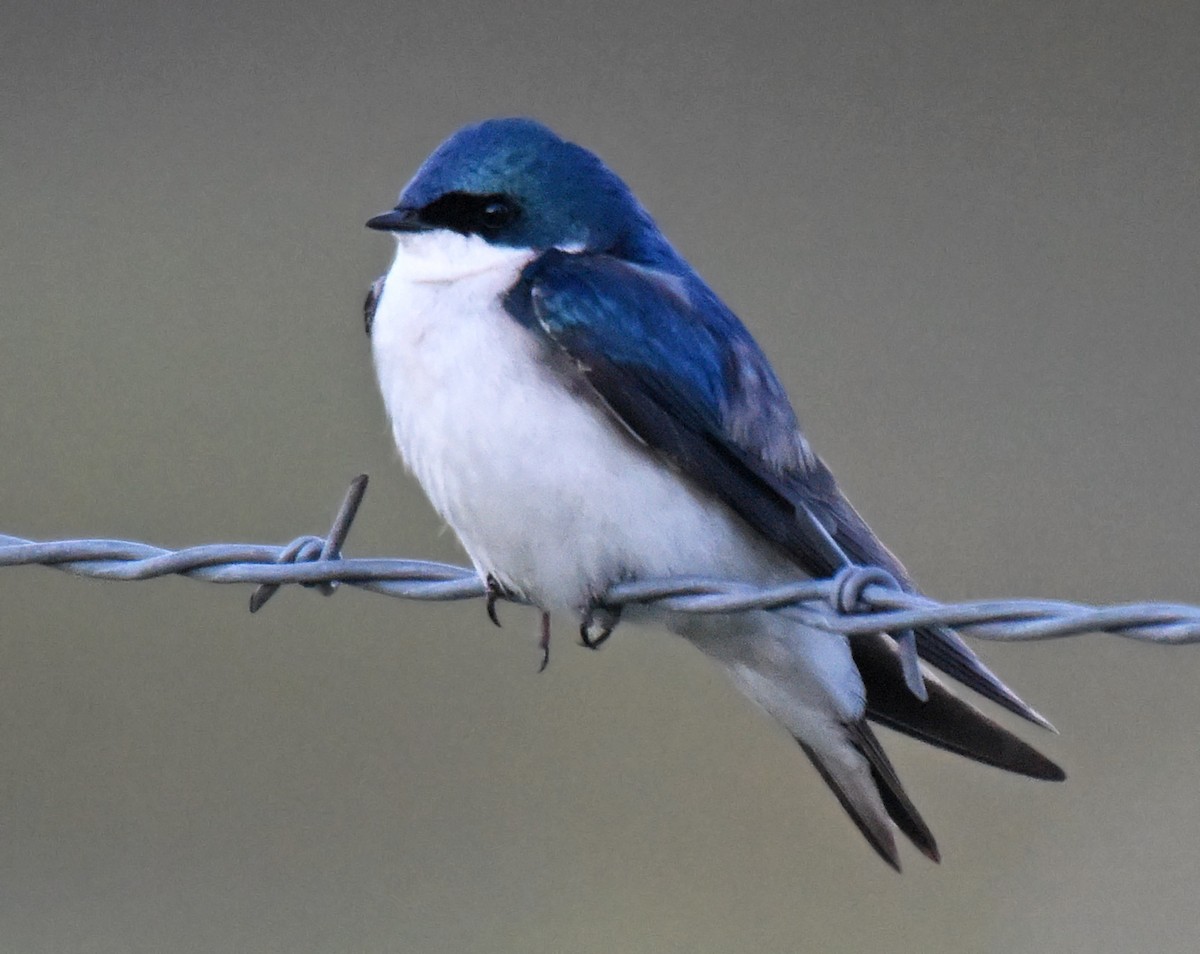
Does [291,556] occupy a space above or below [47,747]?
above

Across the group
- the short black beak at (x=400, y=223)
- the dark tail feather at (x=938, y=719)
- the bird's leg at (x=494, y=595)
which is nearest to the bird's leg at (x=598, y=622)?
the bird's leg at (x=494, y=595)

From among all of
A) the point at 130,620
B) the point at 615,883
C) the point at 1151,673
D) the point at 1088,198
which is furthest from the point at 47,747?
the point at 1088,198

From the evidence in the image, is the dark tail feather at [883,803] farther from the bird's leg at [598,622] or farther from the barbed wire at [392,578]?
the barbed wire at [392,578]

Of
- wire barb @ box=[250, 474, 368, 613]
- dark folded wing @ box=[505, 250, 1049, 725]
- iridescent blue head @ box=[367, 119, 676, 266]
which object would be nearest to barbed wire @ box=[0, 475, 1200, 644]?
wire barb @ box=[250, 474, 368, 613]

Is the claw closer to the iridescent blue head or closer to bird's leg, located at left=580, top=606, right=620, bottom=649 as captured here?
bird's leg, located at left=580, top=606, right=620, bottom=649

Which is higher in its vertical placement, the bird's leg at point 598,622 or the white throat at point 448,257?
the white throat at point 448,257

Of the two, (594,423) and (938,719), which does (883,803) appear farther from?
(594,423)

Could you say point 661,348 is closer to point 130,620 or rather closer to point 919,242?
point 130,620

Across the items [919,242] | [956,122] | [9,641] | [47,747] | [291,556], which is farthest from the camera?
[956,122]
